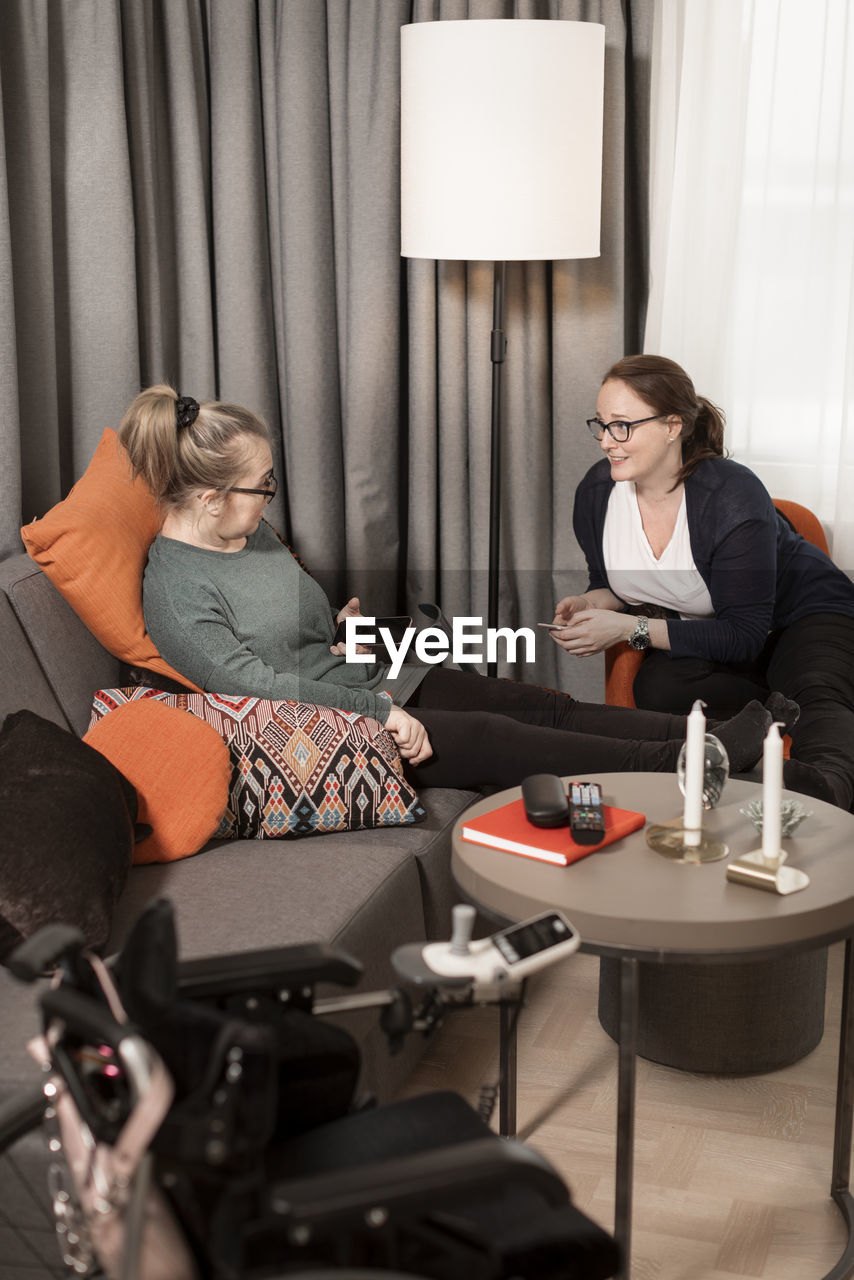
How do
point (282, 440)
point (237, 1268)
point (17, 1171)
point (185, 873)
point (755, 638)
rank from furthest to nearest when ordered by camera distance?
point (282, 440) < point (755, 638) < point (185, 873) < point (17, 1171) < point (237, 1268)

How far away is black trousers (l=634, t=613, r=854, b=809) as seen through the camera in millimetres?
2514

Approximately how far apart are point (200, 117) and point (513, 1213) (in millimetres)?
2576

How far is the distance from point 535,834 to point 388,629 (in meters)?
0.98

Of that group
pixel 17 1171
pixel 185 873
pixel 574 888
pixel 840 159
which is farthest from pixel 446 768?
pixel 840 159

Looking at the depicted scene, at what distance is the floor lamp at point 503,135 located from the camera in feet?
8.45

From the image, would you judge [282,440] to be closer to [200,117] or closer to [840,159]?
[200,117]

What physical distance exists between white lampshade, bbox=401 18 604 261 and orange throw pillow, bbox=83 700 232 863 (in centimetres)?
126

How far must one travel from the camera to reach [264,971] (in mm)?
1195

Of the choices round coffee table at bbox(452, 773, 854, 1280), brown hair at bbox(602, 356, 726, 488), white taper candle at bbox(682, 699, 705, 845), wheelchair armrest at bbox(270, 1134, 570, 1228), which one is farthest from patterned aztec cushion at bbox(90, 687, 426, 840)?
wheelchair armrest at bbox(270, 1134, 570, 1228)

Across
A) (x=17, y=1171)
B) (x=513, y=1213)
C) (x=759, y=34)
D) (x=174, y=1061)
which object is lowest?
(x=17, y=1171)

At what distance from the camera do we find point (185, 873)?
1.91 metres

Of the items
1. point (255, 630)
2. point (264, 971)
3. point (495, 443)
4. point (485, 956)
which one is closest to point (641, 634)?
point (495, 443)

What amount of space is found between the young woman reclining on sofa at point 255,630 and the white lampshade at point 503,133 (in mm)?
726

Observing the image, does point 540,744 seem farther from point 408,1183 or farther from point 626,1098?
point 408,1183
